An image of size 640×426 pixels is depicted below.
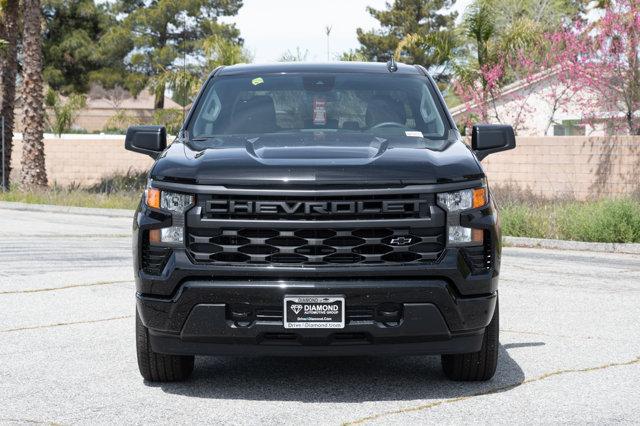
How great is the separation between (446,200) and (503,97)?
34722 millimetres

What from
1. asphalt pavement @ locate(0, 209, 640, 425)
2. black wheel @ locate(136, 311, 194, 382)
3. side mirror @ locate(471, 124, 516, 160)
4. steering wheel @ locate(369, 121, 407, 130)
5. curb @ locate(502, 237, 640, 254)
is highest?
steering wheel @ locate(369, 121, 407, 130)

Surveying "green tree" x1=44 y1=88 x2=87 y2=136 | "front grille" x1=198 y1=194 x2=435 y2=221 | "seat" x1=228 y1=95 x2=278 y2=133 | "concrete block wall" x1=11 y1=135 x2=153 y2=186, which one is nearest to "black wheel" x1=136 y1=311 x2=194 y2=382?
"front grille" x1=198 y1=194 x2=435 y2=221

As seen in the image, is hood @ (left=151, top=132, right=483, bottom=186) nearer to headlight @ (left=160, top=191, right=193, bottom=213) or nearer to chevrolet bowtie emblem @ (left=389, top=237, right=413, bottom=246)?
headlight @ (left=160, top=191, right=193, bottom=213)

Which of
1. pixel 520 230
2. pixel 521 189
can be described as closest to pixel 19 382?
pixel 520 230

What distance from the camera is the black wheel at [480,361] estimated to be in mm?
6789

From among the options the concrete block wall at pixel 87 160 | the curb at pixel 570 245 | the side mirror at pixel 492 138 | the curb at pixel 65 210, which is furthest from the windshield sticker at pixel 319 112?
the concrete block wall at pixel 87 160

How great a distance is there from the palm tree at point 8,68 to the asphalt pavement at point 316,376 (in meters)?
20.2

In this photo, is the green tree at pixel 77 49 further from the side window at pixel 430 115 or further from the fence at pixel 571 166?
the side window at pixel 430 115

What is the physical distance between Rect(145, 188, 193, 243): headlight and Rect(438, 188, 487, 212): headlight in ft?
4.63

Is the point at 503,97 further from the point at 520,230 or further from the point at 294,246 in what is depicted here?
the point at 294,246

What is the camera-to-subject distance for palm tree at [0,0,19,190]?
30500 mm

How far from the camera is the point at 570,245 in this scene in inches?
692

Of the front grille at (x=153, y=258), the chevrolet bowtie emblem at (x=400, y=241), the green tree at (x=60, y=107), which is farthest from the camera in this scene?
the green tree at (x=60, y=107)

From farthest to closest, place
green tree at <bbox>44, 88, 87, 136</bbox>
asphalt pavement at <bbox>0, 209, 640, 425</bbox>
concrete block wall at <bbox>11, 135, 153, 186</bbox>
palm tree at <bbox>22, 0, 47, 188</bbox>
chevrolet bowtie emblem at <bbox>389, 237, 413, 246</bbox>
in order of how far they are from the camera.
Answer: green tree at <bbox>44, 88, 87, 136</bbox> < concrete block wall at <bbox>11, 135, 153, 186</bbox> < palm tree at <bbox>22, 0, 47, 188</bbox> < chevrolet bowtie emblem at <bbox>389, 237, 413, 246</bbox> < asphalt pavement at <bbox>0, 209, 640, 425</bbox>
